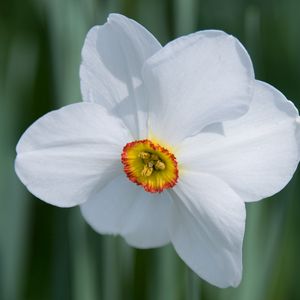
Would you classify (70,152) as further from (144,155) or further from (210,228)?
(210,228)

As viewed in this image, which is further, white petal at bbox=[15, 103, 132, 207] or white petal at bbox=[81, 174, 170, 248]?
white petal at bbox=[81, 174, 170, 248]

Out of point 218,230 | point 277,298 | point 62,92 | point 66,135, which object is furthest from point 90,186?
point 277,298

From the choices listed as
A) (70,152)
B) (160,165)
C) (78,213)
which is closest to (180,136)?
(160,165)

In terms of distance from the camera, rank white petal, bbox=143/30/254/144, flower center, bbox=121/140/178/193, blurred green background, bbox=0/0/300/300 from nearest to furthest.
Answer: white petal, bbox=143/30/254/144, flower center, bbox=121/140/178/193, blurred green background, bbox=0/0/300/300

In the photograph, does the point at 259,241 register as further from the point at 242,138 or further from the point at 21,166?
the point at 21,166

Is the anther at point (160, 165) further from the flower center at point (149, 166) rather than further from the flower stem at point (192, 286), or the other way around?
the flower stem at point (192, 286)

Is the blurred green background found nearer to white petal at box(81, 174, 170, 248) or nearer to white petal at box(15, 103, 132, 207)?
white petal at box(81, 174, 170, 248)

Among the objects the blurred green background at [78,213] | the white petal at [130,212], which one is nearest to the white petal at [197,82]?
the white petal at [130,212]

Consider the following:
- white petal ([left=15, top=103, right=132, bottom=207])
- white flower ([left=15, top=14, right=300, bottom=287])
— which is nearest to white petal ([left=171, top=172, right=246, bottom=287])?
white flower ([left=15, top=14, right=300, bottom=287])
